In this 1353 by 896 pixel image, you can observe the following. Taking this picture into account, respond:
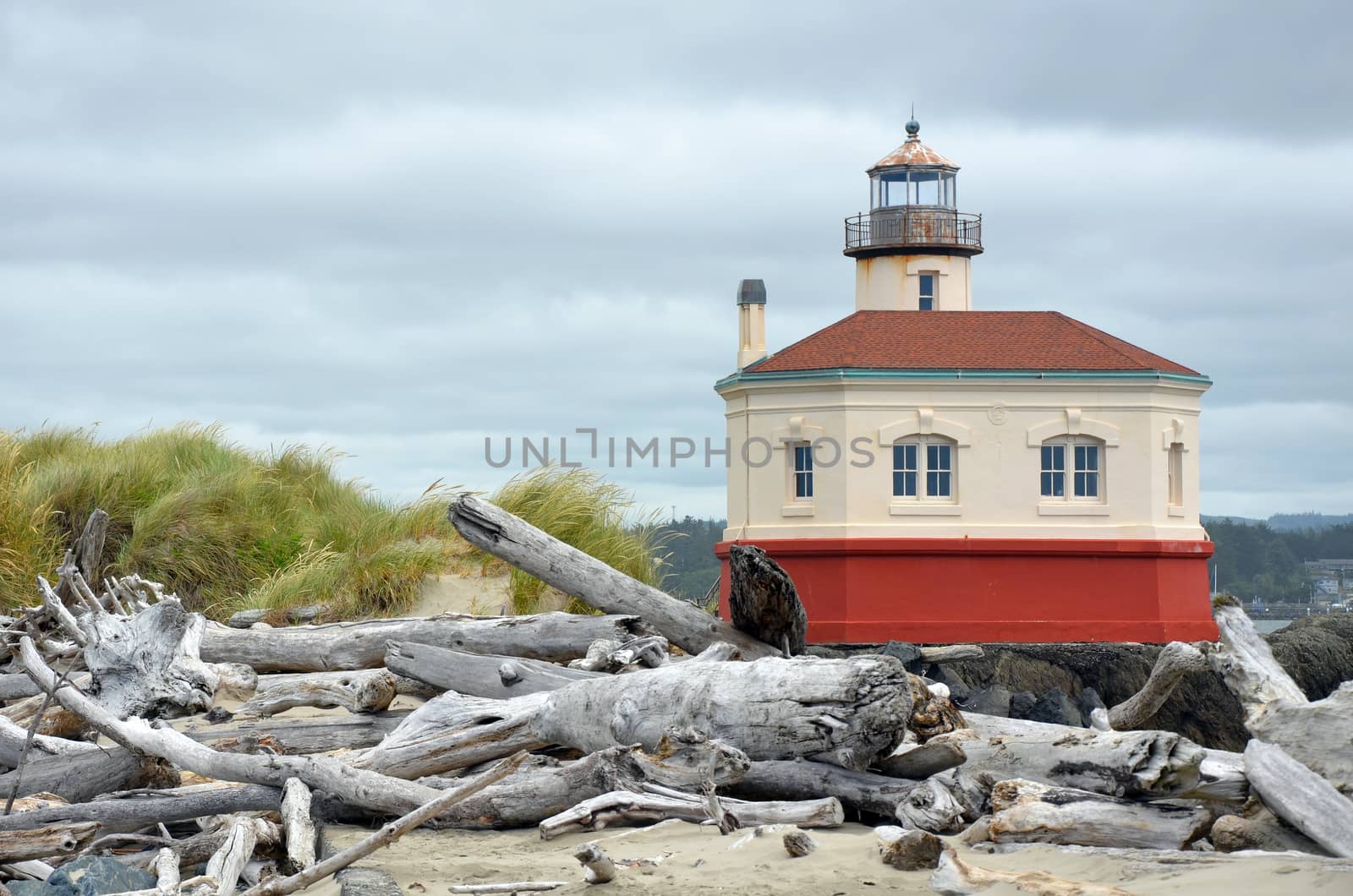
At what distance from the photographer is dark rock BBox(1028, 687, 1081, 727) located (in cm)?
1518

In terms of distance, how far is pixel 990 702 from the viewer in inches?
663

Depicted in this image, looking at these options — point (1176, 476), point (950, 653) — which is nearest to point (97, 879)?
point (950, 653)

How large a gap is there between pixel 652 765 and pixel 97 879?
7.18 feet

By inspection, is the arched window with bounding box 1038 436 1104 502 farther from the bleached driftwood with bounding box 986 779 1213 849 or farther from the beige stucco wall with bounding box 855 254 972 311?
the bleached driftwood with bounding box 986 779 1213 849

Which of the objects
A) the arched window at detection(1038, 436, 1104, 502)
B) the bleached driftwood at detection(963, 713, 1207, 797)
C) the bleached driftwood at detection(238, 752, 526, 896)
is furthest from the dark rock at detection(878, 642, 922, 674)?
the bleached driftwood at detection(238, 752, 526, 896)

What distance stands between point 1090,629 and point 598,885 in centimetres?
1751

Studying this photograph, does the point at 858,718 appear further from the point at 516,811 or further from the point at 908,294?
the point at 908,294

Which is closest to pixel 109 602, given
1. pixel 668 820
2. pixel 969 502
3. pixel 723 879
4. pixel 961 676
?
pixel 668 820

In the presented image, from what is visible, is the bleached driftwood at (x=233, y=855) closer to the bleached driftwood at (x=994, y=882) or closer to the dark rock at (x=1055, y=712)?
the bleached driftwood at (x=994, y=882)

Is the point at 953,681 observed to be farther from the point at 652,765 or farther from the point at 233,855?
the point at 233,855

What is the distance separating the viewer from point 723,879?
16.3 feet

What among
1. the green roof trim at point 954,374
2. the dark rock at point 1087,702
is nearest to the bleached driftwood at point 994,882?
the dark rock at point 1087,702

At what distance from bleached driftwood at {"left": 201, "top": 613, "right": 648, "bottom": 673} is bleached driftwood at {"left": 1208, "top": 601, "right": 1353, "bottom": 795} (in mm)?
4010

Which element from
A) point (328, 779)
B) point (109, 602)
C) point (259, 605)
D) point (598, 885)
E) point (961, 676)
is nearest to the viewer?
point (598, 885)
